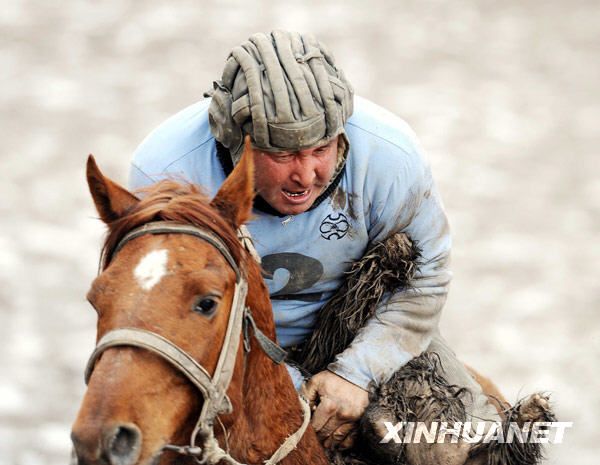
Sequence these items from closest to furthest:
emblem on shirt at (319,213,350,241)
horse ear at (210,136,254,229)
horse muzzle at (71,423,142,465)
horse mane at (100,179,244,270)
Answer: horse muzzle at (71,423,142,465) → horse mane at (100,179,244,270) → horse ear at (210,136,254,229) → emblem on shirt at (319,213,350,241)

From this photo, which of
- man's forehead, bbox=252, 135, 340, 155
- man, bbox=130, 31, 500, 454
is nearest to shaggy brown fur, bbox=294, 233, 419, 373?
man, bbox=130, 31, 500, 454

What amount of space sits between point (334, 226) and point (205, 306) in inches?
47.2

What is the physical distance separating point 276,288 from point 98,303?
1353mm

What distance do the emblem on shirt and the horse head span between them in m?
0.75

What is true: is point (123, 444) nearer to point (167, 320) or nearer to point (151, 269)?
point (167, 320)

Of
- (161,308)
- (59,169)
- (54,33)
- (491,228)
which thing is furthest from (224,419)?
(54,33)

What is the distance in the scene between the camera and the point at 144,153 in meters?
4.37

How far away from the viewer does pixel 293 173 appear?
4027mm

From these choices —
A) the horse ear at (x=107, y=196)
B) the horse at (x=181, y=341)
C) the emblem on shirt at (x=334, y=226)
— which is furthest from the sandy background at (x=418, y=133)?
the horse ear at (x=107, y=196)

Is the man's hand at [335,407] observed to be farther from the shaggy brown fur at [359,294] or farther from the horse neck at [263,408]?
the horse neck at [263,408]

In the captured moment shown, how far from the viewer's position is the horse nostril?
117 inches

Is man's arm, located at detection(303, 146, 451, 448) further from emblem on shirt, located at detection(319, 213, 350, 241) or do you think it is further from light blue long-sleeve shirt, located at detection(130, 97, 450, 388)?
emblem on shirt, located at detection(319, 213, 350, 241)

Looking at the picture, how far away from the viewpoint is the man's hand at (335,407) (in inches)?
165

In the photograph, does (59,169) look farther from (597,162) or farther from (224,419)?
(224,419)
